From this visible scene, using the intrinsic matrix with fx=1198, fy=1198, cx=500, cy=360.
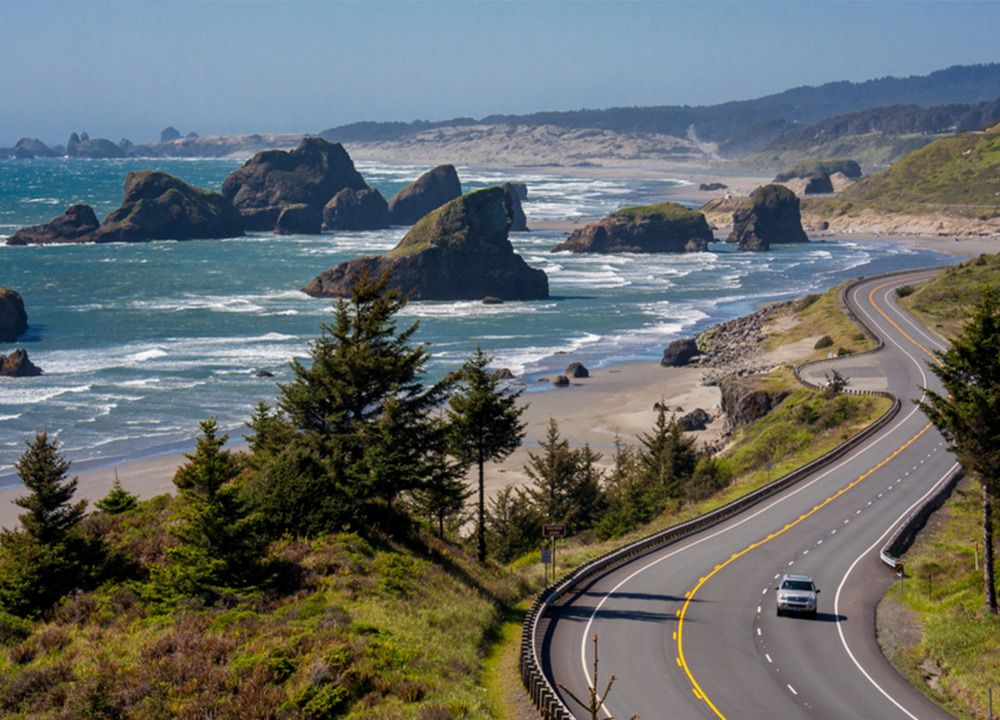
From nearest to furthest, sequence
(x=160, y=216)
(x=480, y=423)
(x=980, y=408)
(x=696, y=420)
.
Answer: (x=980, y=408) → (x=480, y=423) → (x=696, y=420) → (x=160, y=216)

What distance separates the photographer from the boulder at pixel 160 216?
599 feet

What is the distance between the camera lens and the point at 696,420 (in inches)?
2921

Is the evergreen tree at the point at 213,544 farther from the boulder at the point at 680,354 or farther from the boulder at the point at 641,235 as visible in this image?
the boulder at the point at 641,235

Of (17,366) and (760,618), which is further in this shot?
(17,366)

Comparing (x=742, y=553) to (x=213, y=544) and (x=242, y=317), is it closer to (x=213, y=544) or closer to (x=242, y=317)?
(x=213, y=544)

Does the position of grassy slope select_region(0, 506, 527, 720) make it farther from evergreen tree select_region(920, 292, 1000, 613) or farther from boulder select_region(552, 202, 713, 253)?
boulder select_region(552, 202, 713, 253)

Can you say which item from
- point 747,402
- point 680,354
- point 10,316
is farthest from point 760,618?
point 10,316

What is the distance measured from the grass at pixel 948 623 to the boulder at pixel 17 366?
65.8m

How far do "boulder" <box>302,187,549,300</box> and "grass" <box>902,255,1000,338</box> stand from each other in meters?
41.5

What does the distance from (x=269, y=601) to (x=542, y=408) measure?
167 feet

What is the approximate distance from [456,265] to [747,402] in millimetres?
67093

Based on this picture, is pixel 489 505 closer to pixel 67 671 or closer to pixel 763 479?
pixel 763 479

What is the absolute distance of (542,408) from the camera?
79.4 m

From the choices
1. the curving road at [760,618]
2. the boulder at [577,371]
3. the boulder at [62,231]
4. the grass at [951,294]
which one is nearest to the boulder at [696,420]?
the boulder at [577,371]
